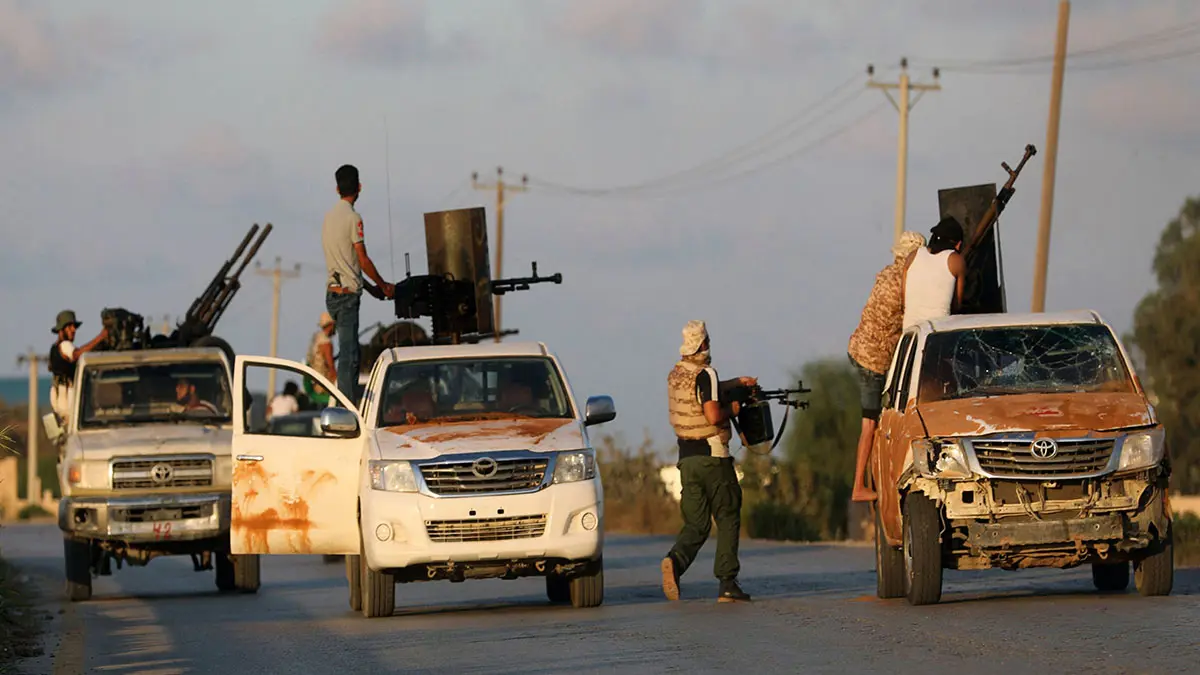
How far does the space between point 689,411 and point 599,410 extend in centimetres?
78

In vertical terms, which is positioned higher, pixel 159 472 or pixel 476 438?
pixel 476 438

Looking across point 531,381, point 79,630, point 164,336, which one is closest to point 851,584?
point 531,381

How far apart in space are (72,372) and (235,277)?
2.73 meters

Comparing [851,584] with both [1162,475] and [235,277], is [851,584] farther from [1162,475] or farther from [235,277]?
[235,277]

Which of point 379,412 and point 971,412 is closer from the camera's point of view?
point 971,412

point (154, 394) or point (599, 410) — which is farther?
point (154, 394)

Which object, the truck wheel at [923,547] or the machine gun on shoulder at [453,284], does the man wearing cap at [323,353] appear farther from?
the truck wheel at [923,547]

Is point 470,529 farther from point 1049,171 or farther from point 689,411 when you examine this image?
point 1049,171

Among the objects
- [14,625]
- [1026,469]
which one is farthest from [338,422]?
[1026,469]

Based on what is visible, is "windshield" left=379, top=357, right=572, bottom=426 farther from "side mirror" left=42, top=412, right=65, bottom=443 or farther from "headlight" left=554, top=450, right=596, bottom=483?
"side mirror" left=42, top=412, right=65, bottom=443

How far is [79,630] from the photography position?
1689 cm

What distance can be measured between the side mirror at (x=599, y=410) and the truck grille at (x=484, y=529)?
3.54ft

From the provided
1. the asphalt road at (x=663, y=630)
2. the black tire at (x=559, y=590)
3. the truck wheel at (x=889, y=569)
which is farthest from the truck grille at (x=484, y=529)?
the truck wheel at (x=889, y=569)

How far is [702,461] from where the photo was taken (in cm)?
1666
